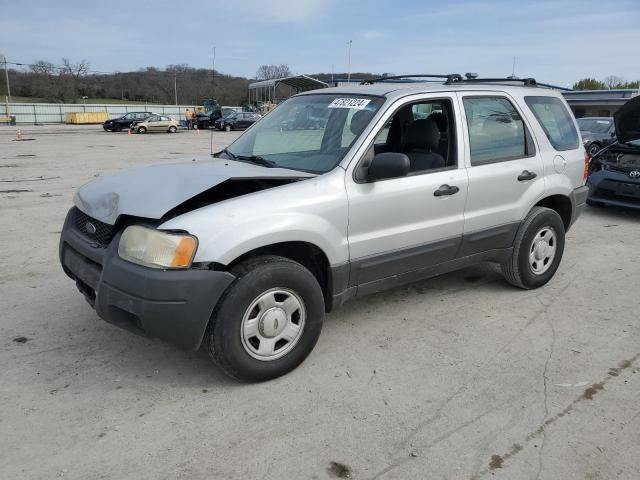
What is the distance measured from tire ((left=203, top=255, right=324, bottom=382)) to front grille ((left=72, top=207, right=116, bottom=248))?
904 mm

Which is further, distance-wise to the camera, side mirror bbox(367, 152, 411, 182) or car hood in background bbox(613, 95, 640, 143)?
car hood in background bbox(613, 95, 640, 143)

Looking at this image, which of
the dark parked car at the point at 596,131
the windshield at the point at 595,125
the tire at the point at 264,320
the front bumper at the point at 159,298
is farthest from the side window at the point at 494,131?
the windshield at the point at 595,125

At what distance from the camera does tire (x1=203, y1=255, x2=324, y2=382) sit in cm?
307

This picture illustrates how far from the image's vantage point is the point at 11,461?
2.58 m

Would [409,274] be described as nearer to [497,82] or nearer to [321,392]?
[321,392]

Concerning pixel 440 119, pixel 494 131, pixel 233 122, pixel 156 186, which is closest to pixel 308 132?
pixel 440 119

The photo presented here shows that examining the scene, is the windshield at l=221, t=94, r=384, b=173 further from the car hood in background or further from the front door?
the car hood in background

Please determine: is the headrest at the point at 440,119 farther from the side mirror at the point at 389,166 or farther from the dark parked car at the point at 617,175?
the dark parked car at the point at 617,175

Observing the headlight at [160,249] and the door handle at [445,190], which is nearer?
the headlight at [160,249]

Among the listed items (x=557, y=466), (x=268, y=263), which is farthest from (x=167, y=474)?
(x=557, y=466)

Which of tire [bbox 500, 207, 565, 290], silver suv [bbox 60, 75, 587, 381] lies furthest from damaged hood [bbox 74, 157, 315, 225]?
tire [bbox 500, 207, 565, 290]

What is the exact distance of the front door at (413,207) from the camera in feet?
12.0

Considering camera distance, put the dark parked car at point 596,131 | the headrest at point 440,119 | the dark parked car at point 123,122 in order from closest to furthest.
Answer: the headrest at point 440,119
the dark parked car at point 596,131
the dark parked car at point 123,122

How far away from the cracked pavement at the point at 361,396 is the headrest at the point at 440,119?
1.52 m
